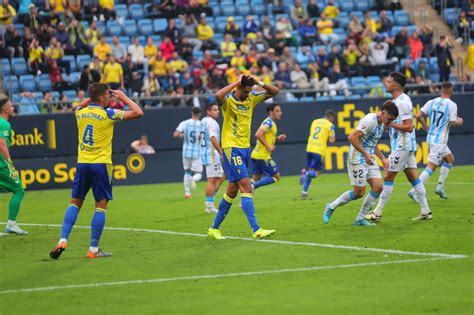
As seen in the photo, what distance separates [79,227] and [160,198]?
6.69m

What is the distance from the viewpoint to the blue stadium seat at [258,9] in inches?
1393

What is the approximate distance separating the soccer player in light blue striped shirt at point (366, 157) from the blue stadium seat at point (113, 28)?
60.9 feet

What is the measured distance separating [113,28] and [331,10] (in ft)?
25.1

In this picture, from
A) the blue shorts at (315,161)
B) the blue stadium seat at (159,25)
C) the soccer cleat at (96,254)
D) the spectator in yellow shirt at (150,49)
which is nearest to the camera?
the soccer cleat at (96,254)

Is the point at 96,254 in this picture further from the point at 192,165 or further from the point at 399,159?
the point at 192,165


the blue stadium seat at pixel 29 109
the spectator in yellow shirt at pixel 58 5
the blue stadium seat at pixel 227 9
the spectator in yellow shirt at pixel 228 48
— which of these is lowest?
the blue stadium seat at pixel 29 109

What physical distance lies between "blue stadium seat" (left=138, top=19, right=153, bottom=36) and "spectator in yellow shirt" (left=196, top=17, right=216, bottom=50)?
1648 millimetres

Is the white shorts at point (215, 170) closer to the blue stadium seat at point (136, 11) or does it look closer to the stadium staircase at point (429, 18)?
the blue stadium seat at point (136, 11)

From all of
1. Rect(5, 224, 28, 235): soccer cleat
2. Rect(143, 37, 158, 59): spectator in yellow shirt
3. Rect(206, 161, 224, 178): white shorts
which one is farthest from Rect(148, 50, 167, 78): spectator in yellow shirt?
Rect(5, 224, 28, 235): soccer cleat

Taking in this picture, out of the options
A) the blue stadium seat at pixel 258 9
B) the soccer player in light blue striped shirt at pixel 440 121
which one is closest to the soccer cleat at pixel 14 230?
the soccer player in light blue striped shirt at pixel 440 121

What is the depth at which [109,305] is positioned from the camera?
9.65m

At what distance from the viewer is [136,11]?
34062mm

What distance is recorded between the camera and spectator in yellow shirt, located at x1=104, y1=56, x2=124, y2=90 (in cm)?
2992

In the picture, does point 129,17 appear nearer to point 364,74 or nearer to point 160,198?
point 364,74
